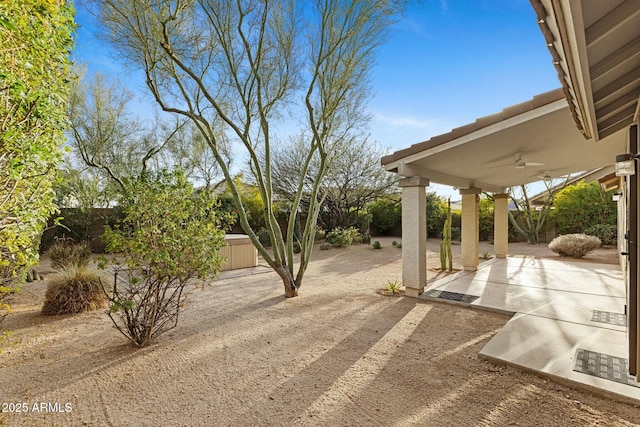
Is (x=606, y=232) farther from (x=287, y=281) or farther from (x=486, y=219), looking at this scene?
(x=287, y=281)

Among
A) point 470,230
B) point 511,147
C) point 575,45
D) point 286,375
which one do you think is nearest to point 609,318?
point 511,147

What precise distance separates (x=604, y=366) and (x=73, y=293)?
8.25 m

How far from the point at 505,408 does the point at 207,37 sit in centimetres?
802

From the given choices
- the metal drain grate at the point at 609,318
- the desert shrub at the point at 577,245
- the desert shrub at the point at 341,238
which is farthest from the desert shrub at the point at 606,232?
the metal drain grate at the point at 609,318

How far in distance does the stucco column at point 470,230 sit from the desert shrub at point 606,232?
8833 millimetres

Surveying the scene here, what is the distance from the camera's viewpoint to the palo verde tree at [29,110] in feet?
7.31

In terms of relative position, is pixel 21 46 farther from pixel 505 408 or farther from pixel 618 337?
pixel 618 337

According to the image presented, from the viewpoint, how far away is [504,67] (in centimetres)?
655

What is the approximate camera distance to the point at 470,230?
9039 mm

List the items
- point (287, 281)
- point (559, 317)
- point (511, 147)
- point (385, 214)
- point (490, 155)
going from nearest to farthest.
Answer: point (559, 317) < point (511, 147) < point (490, 155) < point (287, 281) < point (385, 214)

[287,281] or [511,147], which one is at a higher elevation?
[511,147]

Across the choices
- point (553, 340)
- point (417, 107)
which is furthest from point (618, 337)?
point (417, 107)

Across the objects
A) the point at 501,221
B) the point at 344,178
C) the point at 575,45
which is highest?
the point at 344,178

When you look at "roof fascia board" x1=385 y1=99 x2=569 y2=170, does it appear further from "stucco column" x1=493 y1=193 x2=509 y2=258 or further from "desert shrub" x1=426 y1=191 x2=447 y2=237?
"desert shrub" x1=426 y1=191 x2=447 y2=237
